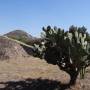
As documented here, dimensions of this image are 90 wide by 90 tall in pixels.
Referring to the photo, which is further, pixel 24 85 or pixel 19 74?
pixel 19 74

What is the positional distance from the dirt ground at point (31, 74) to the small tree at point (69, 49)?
96 centimetres

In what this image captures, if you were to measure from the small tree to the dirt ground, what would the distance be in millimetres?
956

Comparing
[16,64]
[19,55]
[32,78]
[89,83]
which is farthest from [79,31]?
[19,55]

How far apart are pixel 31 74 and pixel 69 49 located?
4134 millimetres

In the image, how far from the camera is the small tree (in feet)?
43.9

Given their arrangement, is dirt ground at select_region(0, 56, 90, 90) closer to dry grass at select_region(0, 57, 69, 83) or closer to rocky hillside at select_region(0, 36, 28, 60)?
dry grass at select_region(0, 57, 69, 83)

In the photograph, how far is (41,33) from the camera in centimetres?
1501

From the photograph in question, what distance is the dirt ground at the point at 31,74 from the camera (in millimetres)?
14719

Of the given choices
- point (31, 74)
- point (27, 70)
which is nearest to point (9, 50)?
point (27, 70)

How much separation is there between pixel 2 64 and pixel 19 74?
129 inches

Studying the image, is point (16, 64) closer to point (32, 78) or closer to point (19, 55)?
point (19, 55)

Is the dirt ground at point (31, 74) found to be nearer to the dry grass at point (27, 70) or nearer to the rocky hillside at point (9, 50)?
the dry grass at point (27, 70)

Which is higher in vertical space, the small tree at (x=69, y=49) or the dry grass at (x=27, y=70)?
the small tree at (x=69, y=49)

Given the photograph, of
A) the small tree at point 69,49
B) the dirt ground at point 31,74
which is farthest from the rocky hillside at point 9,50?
the small tree at point 69,49
